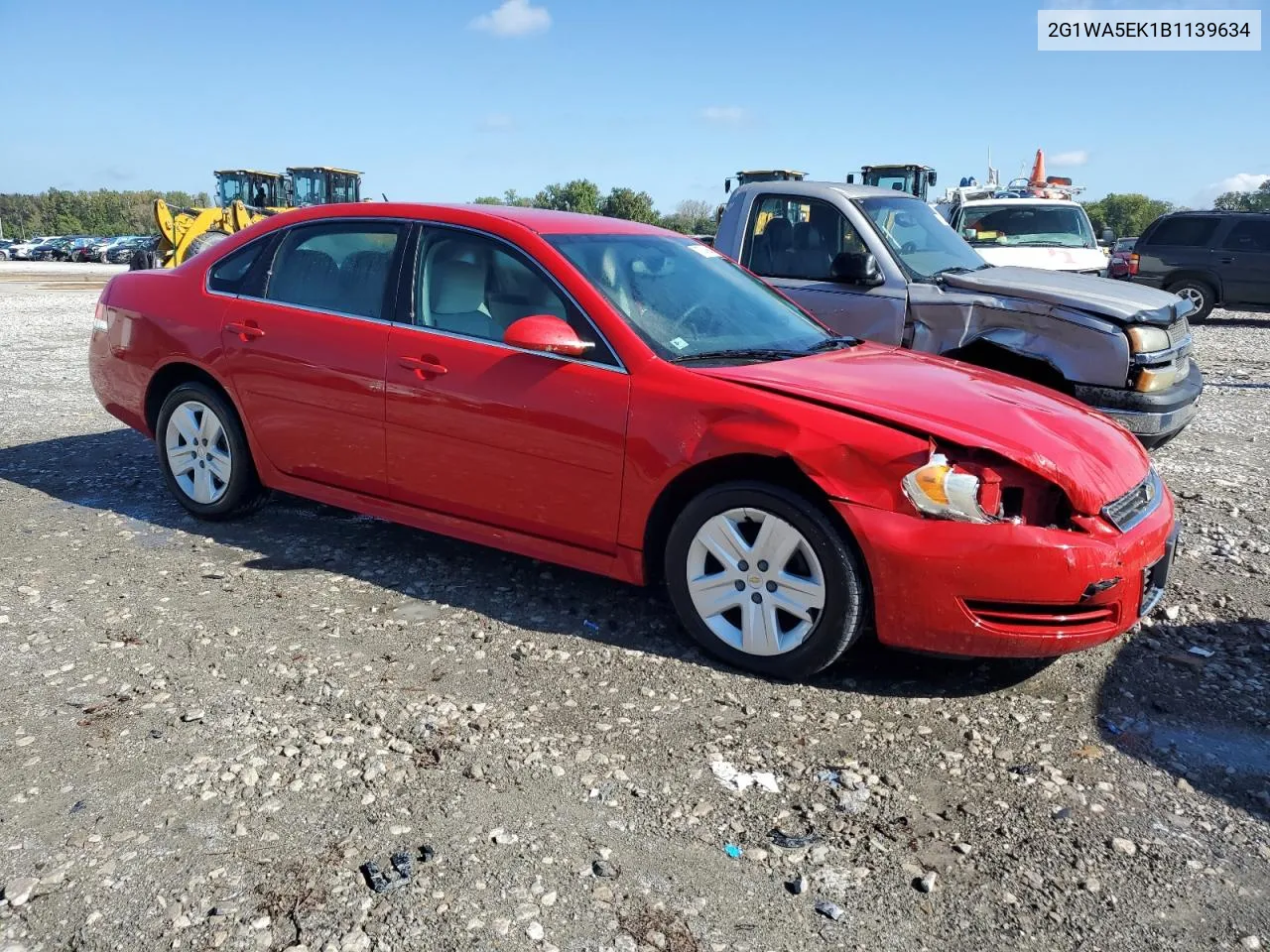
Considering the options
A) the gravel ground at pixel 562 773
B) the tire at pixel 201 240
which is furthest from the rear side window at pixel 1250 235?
the tire at pixel 201 240

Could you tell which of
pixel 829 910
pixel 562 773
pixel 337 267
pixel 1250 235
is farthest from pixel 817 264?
pixel 1250 235

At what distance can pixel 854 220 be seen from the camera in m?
7.19

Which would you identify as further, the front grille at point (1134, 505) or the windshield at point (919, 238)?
the windshield at point (919, 238)

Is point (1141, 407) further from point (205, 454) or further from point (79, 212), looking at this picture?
point (79, 212)

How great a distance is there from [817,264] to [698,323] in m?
3.02

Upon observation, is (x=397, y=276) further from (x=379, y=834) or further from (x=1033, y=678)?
(x=1033, y=678)

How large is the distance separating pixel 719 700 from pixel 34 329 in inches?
589

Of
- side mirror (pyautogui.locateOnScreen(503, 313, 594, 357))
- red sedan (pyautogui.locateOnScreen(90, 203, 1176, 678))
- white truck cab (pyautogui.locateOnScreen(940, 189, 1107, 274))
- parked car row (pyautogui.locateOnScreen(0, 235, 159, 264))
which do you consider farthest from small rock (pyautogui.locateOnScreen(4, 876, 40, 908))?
parked car row (pyautogui.locateOnScreen(0, 235, 159, 264))

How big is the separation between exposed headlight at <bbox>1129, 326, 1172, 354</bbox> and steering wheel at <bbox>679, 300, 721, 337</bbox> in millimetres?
2831

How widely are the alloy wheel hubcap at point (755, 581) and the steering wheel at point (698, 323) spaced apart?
3.06 ft

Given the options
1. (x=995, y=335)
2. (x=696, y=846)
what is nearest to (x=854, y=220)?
(x=995, y=335)

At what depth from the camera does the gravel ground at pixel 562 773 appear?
2.58 m

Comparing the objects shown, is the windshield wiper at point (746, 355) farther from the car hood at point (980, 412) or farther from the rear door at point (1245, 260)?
the rear door at point (1245, 260)

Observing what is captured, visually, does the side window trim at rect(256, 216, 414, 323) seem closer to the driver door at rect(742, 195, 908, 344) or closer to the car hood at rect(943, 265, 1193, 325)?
the driver door at rect(742, 195, 908, 344)
